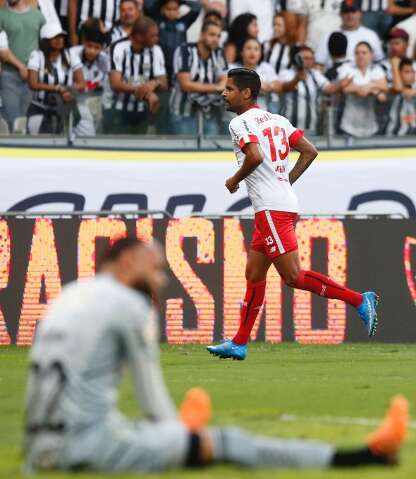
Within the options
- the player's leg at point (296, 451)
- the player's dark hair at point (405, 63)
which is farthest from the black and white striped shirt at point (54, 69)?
the player's leg at point (296, 451)

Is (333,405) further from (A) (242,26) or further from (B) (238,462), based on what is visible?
(A) (242,26)

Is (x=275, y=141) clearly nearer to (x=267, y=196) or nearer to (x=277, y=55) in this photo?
(x=267, y=196)

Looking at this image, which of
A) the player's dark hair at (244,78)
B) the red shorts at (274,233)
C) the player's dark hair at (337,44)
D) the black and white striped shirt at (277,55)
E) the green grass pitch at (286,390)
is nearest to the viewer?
the green grass pitch at (286,390)

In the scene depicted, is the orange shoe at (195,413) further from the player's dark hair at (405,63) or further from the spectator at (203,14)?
the player's dark hair at (405,63)

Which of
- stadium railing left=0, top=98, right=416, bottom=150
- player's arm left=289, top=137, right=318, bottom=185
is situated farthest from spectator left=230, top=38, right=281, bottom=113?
player's arm left=289, top=137, right=318, bottom=185

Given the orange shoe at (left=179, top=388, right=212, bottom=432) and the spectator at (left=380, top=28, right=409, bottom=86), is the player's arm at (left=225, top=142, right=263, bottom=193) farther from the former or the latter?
the spectator at (left=380, top=28, right=409, bottom=86)

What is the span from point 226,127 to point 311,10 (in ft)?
9.99

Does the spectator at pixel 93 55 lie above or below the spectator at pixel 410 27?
below

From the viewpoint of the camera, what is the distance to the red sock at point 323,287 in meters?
13.9

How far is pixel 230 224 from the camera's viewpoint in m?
18.2

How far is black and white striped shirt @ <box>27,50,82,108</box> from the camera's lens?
1880 centimetres

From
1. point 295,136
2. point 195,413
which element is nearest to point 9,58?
point 295,136

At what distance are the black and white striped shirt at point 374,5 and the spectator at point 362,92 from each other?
131 centimetres

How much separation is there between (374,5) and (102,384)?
642 inches
